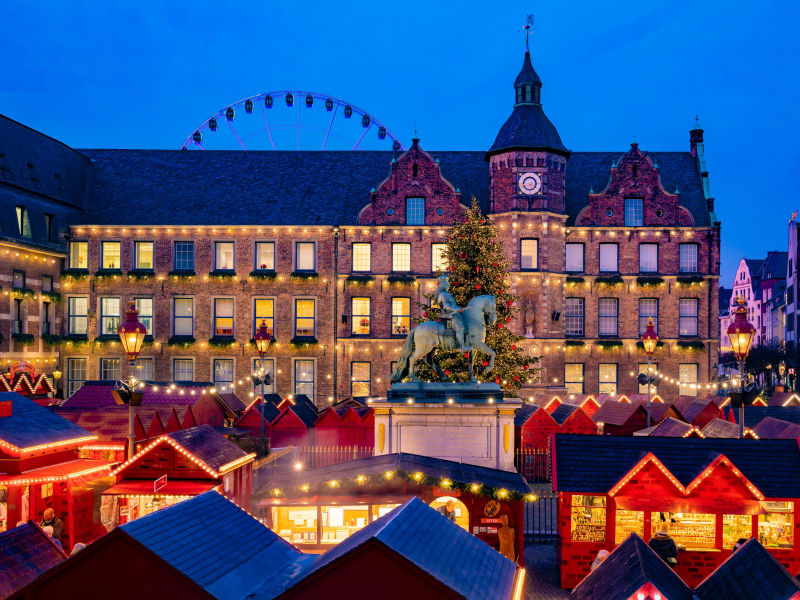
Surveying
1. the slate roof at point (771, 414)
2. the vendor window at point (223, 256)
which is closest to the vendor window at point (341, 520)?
the slate roof at point (771, 414)

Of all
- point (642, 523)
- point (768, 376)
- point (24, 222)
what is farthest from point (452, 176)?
point (768, 376)

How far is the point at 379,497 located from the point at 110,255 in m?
33.2

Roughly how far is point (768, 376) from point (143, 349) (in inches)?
2259

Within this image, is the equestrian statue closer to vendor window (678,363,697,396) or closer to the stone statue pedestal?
the stone statue pedestal

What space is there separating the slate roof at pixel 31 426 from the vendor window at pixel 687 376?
3319cm

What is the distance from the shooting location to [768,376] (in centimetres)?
6988

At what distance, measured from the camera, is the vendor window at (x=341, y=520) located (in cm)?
1320

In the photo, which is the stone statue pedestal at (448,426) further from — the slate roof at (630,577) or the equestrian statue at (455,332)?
the slate roof at (630,577)

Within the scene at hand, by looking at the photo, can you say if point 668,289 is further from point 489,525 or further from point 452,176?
point 489,525

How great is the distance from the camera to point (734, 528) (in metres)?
14.0

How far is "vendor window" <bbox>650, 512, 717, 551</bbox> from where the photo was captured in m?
14.0

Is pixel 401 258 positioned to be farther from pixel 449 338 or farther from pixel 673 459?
pixel 673 459

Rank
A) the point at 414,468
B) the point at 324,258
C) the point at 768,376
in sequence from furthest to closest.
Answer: the point at 768,376 → the point at 324,258 → the point at 414,468

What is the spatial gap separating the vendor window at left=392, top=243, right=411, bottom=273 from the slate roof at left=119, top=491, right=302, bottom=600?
3369 centimetres
